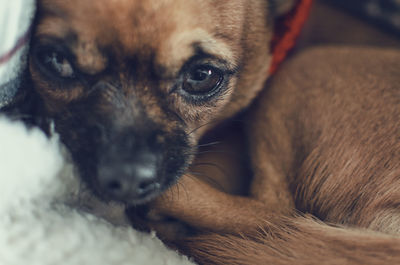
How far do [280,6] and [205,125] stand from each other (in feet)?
1.52

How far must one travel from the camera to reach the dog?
897mm

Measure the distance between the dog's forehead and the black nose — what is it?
0.78ft

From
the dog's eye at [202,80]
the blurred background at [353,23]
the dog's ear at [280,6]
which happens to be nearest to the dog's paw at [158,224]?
the dog's eye at [202,80]

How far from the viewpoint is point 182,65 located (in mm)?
984

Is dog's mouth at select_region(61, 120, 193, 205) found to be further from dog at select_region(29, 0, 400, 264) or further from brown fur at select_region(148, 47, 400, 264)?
brown fur at select_region(148, 47, 400, 264)

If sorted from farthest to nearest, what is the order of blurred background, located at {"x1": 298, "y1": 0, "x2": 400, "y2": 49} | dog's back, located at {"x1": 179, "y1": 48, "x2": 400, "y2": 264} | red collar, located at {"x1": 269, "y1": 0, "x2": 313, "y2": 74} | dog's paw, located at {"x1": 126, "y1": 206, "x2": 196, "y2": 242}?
1. blurred background, located at {"x1": 298, "y1": 0, "x2": 400, "y2": 49}
2. red collar, located at {"x1": 269, "y1": 0, "x2": 313, "y2": 74}
3. dog's paw, located at {"x1": 126, "y1": 206, "x2": 196, "y2": 242}
4. dog's back, located at {"x1": 179, "y1": 48, "x2": 400, "y2": 264}

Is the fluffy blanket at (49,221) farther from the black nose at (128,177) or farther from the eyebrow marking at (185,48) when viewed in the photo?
the eyebrow marking at (185,48)

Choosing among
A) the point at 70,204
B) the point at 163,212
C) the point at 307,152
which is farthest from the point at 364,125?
the point at 70,204

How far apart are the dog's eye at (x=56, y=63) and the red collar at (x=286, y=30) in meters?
0.66

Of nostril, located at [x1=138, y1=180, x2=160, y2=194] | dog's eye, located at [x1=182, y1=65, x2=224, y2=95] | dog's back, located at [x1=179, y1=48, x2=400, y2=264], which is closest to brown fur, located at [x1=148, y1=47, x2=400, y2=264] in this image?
dog's back, located at [x1=179, y1=48, x2=400, y2=264]

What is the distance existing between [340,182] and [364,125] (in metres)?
0.16

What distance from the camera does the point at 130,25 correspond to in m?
0.91

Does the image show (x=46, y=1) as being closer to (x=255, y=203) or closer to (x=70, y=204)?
(x=70, y=204)

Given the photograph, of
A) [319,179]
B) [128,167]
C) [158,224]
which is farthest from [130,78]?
[319,179]
